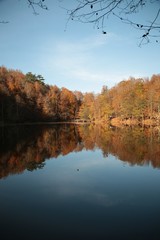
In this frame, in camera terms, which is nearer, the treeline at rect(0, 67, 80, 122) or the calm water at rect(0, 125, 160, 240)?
the calm water at rect(0, 125, 160, 240)

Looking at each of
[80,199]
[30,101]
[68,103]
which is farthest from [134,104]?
[80,199]

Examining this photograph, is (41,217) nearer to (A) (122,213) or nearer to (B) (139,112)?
(A) (122,213)

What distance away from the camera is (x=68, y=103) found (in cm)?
8756

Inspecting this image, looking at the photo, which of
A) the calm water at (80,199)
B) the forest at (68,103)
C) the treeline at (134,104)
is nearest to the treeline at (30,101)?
the forest at (68,103)

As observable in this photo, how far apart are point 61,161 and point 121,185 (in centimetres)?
648

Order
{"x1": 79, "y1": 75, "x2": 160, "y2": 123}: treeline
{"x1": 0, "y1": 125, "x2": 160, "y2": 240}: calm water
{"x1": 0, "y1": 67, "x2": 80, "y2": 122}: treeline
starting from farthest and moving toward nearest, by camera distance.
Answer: {"x1": 0, "y1": 67, "x2": 80, "y2": 122}: treeline < {"x1": 79, "y1": 75, "x2": 160, "y2": 123}: treeline < {"x1": 0, "y1": 125, "x2": 160, "y2": 240}: calm water

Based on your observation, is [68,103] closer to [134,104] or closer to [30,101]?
[30,101]

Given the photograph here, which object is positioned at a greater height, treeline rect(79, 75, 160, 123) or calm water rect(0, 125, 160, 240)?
treeline rect(79, 75, 160, 123)

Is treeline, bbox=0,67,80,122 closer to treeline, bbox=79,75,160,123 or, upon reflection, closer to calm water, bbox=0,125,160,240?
treeline, bbox=79,75,160,123

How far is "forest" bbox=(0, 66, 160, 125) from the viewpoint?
181 feet

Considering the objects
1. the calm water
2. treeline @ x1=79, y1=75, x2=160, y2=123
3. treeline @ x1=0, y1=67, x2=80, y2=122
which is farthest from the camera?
treeline @ x1=0, y1=67, x2=80, y2=122

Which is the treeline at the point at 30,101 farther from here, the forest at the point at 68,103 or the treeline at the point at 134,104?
the treeline at the point at 134,104

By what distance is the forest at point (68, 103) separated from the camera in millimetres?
55094

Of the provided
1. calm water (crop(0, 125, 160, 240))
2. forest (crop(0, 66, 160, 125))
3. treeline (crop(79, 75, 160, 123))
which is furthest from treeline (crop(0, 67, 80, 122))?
calm water (crop(0, 125, 160, 240))
